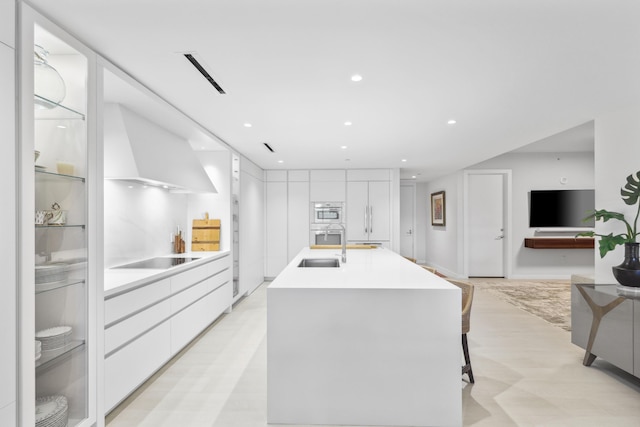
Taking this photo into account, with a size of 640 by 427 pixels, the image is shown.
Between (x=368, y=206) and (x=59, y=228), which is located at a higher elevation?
(x=368, y=206)

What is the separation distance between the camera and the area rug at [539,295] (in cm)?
465

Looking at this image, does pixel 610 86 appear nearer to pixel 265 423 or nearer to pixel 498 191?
pixel 265 423

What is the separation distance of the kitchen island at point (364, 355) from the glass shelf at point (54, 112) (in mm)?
1517

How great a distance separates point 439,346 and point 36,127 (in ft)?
8.34

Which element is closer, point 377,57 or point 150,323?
point 377,57

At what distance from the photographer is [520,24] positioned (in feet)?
6.02

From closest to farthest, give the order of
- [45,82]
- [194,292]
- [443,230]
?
[45,82]
[194,292]
[443,230]

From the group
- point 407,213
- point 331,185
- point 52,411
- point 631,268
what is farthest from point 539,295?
point 52,411

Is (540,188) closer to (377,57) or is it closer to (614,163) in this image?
(614,163)

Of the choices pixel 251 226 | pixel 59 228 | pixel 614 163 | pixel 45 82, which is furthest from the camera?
pixel 251 226

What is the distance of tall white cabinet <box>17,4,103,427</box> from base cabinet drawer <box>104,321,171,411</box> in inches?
6.0

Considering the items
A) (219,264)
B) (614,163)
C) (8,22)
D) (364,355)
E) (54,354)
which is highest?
(8,22)

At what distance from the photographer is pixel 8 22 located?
5.08ft

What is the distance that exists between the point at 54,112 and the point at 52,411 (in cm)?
158
